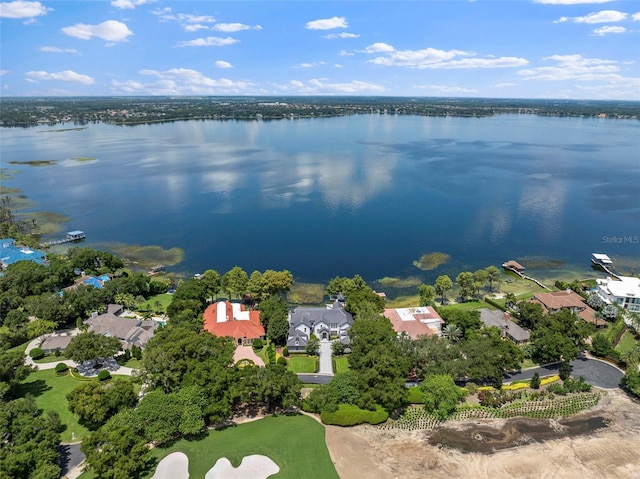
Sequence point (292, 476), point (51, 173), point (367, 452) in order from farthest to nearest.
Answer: point (51, 173), point (367, 452), point (292, 476)

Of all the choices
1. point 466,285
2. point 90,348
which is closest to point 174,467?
point 90,348

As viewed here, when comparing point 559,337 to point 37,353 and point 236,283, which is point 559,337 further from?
point 37,353

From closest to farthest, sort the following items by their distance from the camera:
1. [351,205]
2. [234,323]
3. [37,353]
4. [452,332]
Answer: [37,353], [452,332], [234,323], [351,205]

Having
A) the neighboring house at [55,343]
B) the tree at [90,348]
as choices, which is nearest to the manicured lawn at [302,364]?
the tree at [90,348]

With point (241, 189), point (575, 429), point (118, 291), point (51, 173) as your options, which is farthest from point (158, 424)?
point (51, 173)

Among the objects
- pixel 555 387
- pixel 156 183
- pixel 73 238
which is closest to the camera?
pixel 555 387

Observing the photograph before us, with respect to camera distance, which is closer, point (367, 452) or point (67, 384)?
point (367, 452)

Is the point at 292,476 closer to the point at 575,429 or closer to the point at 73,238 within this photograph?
the point at 575,429
